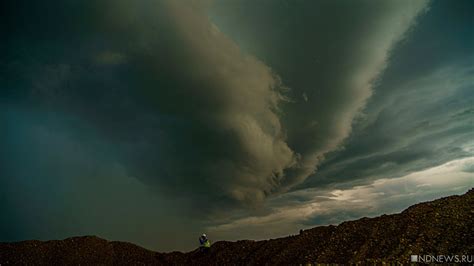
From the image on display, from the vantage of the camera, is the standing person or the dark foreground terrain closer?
the dark foreground terrain

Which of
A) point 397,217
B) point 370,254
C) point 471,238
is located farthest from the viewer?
point 397,217

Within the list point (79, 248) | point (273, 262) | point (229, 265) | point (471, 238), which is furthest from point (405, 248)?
point (79, 248)

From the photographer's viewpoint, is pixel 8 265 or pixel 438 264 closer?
pixel 438 264

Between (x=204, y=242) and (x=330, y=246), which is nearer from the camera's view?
(x=330, y=246)

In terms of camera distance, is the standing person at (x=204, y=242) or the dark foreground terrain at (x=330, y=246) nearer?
the dark foreground terrain at (x=330, y=246)

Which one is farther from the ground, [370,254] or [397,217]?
A: [397,217]

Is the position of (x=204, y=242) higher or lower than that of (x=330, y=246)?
higher

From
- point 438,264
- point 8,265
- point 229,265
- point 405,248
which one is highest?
point 8,265

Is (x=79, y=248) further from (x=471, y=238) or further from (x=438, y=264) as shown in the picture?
→ (x=471, y=238)

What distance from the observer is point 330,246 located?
23.8 metres

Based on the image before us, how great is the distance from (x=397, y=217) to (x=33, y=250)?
97.2 feet

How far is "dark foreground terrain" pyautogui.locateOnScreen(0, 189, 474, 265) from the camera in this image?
67.5ft

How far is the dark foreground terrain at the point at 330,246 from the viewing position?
20562 millimetres

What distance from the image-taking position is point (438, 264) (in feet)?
59.6
